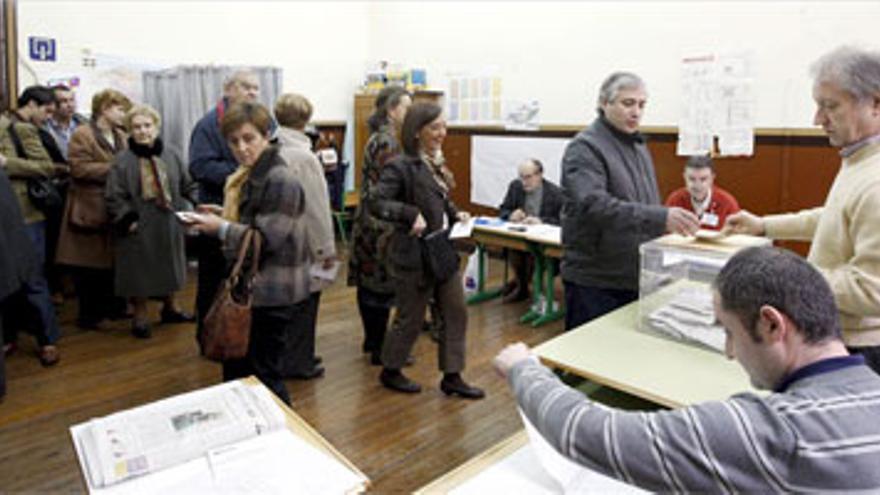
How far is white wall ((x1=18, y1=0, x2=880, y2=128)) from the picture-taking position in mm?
4406

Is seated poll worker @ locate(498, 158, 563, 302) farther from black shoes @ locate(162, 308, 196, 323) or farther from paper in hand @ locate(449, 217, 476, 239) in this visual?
black shoes @ locate(162, 308, 196, 323)

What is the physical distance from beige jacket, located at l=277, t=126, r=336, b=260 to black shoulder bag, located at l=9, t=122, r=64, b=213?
185cm

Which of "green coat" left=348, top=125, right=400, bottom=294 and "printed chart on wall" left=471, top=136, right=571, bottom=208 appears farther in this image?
"printed chart on wall" left=471, top=136, right=571, bottom=208

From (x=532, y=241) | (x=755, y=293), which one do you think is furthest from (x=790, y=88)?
(x=755, y=293)

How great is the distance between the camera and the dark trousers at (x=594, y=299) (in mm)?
2404

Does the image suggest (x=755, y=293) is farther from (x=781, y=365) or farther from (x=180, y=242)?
(x=180, y=242)

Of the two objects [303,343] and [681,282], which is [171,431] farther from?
[303,343]

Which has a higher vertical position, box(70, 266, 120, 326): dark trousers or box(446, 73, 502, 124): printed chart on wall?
box(446, 73, 502, 124): printed chart on wall

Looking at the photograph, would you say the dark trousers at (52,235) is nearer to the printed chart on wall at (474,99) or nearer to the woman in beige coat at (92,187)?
the woman in beige coat at (92,187)

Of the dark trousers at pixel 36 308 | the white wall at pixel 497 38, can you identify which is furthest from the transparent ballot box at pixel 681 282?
the dark trousers at pixel 36 308

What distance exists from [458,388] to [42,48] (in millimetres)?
4647

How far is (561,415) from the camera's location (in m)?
0.88

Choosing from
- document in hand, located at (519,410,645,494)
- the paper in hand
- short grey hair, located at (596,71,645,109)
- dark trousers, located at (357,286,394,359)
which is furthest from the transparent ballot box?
dark trousers, located at (357,286,394,359)

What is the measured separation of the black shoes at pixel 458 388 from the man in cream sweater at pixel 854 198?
1.96 m
